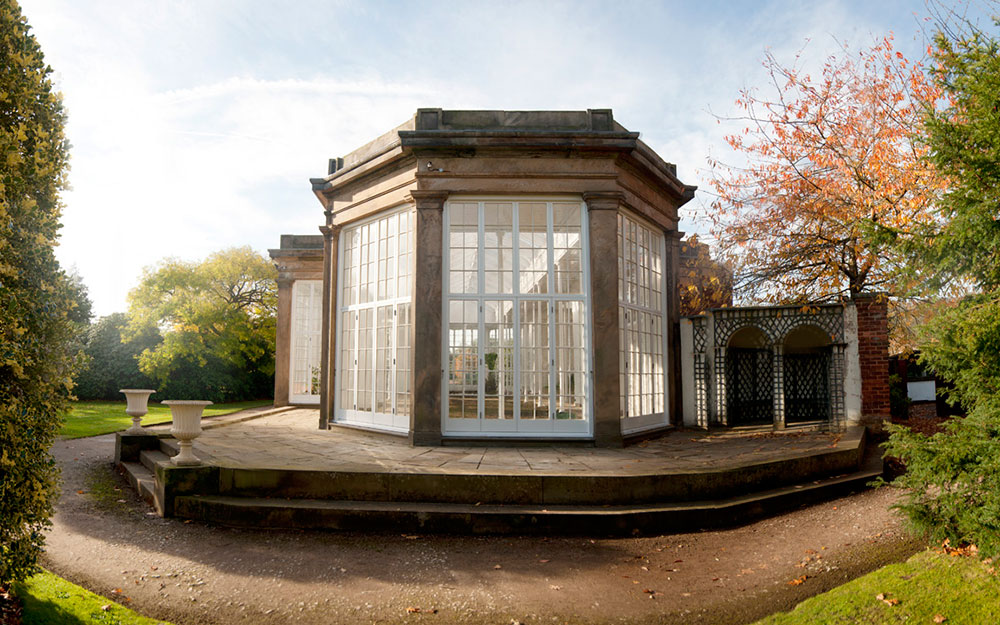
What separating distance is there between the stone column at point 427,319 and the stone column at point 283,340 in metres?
9.59

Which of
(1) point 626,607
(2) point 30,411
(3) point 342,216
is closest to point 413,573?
(1) point 626,607

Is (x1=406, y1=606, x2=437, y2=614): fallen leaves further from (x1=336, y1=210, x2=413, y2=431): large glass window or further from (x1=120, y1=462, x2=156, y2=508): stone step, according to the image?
(x1=336, y1=210, x2=413, y2=431): large glass window

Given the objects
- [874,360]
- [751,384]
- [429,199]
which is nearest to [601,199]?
[429,199]

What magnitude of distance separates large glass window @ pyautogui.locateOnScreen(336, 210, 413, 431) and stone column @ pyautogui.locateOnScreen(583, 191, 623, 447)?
3022mm

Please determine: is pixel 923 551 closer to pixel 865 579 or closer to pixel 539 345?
pixel 865 579

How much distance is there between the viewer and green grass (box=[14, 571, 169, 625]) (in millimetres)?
3680

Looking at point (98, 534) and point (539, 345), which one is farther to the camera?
point (539, 345)

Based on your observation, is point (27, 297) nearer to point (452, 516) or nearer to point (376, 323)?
point (452, 516)

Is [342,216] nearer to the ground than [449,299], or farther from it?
farther from it

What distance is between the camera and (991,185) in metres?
4.63

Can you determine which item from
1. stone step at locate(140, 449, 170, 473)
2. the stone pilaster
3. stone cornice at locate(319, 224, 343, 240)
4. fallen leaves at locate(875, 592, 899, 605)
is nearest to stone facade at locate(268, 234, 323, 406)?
stone cornice at locate(319, 224, 343, 240)

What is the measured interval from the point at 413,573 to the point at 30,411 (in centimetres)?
309

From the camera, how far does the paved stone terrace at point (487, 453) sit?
23.0ft

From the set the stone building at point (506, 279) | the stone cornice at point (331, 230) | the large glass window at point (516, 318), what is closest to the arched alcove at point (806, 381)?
the stone building at point (506, 279)
